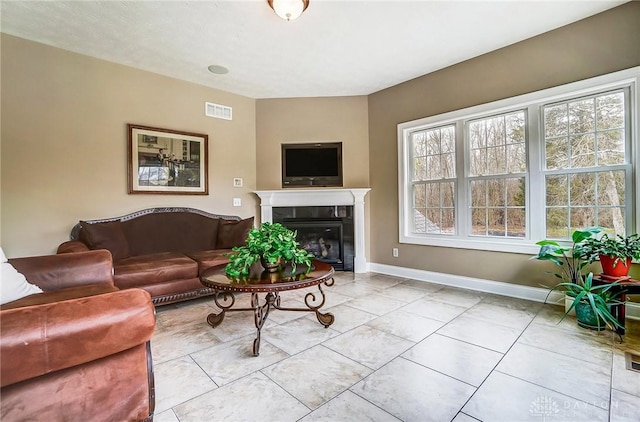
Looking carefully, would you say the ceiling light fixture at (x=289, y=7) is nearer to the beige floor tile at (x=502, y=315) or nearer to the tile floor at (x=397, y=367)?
the tile floor at (x=397, y=367)

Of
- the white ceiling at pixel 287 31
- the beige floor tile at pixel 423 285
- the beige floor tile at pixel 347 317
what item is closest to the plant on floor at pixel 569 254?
the beige floor tile at pixel 423 285

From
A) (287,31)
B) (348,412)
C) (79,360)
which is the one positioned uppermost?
(287,31)

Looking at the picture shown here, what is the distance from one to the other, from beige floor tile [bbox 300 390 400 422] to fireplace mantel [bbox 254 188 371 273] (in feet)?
9.88

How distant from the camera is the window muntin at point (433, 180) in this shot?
3.79m

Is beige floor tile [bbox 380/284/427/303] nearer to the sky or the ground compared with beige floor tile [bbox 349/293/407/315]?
nearer to the sky

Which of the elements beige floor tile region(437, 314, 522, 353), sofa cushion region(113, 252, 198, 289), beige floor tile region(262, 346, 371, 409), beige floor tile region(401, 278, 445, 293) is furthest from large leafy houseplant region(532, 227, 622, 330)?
sofa cushion region(113, 252, 198, 289)

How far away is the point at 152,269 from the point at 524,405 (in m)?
3.01

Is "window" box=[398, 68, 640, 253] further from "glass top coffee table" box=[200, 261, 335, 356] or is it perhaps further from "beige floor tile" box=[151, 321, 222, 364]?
"beige floor tile" box=[151, 321, 222, 364]

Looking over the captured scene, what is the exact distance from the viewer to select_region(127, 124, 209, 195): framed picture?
3554mm

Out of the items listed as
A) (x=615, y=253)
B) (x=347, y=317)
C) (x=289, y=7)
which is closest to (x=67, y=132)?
(x=289, y=7)

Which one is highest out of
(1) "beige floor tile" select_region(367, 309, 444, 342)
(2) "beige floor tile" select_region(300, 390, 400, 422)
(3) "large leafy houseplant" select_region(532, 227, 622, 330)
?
(3) "large leafy houseplant" select_region(532, 227, 622, 330)

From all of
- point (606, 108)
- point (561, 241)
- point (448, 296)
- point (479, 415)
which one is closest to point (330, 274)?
point (479, 415)

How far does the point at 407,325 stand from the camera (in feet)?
8.05

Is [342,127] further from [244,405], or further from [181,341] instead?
[244,405]
